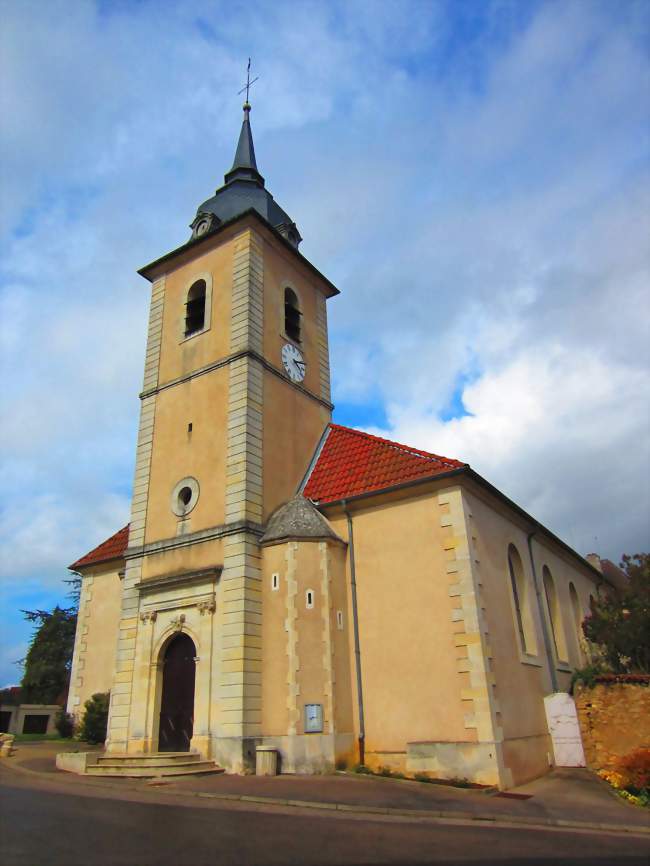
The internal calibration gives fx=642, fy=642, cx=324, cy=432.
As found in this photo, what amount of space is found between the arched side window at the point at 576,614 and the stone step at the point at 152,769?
45.4ft

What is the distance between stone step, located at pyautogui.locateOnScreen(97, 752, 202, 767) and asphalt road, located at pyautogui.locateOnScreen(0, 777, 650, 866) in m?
4.01

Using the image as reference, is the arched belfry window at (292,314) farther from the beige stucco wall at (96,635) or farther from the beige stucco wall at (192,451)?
the beige stucco wall at (96,635)

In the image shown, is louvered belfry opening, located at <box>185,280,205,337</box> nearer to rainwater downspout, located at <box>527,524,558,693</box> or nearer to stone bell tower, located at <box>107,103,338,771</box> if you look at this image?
stone bell tower, located at <box>107,103,338,771</box>

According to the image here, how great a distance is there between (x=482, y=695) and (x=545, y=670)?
5151 mm

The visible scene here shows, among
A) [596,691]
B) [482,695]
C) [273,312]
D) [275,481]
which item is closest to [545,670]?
[596,691]

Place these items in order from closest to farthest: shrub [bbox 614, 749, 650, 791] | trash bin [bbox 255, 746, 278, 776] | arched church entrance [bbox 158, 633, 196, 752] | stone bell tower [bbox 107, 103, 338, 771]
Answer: shrub [bbox 614, 749, 650, 791]
trash bin [bbox 255, 746, 278, 776]
stone bell tower [bbox 107, 103, 338, 771]
arched church entrance [bbox 158, 633, 196, 752]

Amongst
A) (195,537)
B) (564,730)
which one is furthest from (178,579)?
(564,730)

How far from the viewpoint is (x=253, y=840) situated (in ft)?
23.8

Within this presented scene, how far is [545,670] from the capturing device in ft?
56.1

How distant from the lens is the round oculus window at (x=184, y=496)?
56.4ft

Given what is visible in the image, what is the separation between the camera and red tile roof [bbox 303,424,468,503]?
51.5 ft

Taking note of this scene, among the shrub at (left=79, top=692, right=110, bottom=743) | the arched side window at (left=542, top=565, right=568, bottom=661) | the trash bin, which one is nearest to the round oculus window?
the trash bin

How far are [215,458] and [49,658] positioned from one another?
2773 cm

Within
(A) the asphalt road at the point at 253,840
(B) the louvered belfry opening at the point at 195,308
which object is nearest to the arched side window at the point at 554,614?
(A) the asphalt road at the point at 253,840
